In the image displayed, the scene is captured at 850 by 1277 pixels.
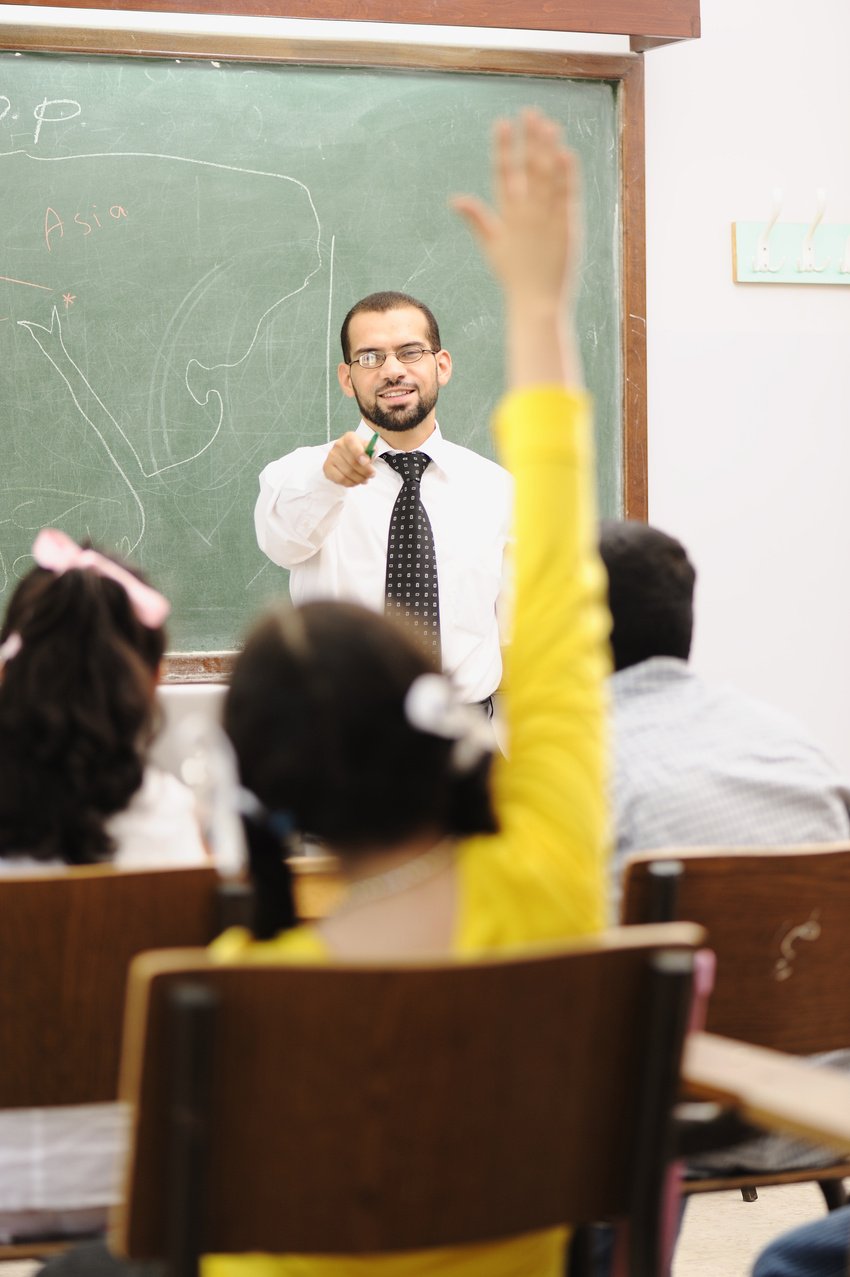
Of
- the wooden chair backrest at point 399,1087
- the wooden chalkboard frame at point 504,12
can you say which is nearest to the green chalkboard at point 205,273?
the wooden chalkboard frame at point 504,12

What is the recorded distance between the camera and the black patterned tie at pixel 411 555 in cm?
339

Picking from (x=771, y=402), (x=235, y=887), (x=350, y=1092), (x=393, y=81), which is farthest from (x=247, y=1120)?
(x=771, y=402)

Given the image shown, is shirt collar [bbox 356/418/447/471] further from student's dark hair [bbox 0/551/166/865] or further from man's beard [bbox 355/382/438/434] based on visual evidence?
student's dark hair [bbox 0/551/166/865]

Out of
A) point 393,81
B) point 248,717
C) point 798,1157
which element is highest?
point 393,81

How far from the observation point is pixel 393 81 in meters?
3.76

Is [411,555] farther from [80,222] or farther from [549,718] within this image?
[549,718]

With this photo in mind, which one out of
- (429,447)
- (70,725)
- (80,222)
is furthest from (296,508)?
(70,725)

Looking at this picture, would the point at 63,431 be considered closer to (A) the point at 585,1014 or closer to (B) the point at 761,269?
(B) the point at 761,269

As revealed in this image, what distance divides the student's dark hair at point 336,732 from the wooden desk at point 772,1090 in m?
0.24

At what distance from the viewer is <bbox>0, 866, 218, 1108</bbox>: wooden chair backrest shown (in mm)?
1274

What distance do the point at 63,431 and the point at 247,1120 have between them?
3.01 metres

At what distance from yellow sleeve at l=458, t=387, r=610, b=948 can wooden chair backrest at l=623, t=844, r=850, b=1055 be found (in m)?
0.38

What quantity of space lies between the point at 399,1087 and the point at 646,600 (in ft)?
3.34

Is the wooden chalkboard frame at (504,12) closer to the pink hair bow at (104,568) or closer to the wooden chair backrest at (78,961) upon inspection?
the pink hair bow at (104,568)
